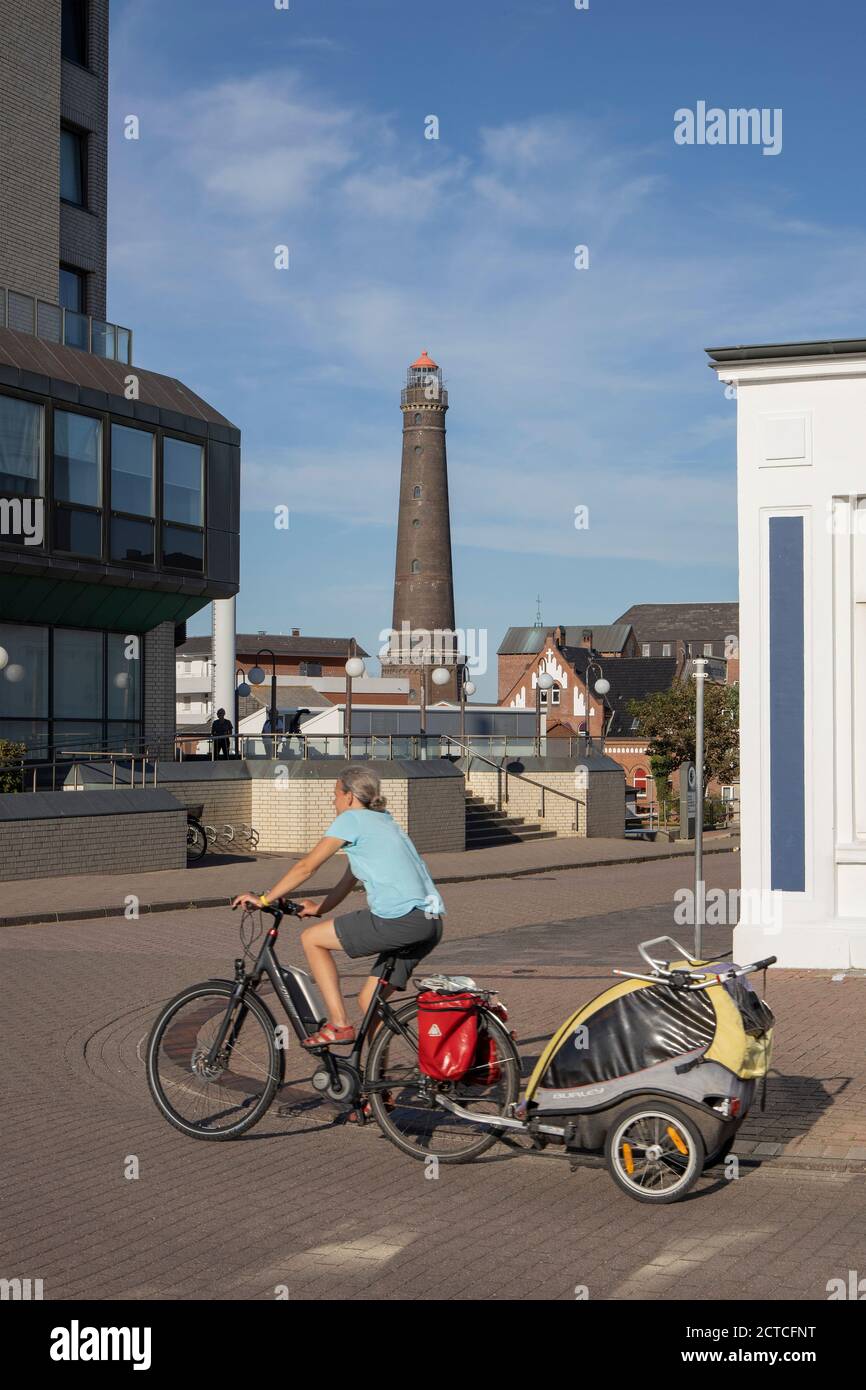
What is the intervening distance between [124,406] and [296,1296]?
23864 mm

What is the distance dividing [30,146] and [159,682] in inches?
435

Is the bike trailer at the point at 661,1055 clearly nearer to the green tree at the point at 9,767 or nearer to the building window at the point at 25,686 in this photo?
the green tree at the point at 9,767

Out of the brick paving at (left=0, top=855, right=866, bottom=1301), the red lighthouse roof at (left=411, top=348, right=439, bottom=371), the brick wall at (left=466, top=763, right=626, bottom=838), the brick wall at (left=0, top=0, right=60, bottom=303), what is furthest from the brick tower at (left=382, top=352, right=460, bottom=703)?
the brick paving at (left=0, top=855, right=866, bottom=1301)

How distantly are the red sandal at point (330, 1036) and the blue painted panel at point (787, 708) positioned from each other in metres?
6.38

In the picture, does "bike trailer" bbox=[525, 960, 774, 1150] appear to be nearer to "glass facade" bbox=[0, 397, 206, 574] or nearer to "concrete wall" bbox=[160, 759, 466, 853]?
"glass facade" bbox=[0, 397, 206, 574]

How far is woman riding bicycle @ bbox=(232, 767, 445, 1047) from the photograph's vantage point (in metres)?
6.77

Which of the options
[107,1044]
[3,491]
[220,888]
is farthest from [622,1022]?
[3,491]

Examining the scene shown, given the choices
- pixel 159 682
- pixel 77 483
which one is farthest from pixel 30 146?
pixel 159 682

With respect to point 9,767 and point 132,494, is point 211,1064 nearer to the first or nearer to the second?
point 9,767

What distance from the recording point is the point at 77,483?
2620cm

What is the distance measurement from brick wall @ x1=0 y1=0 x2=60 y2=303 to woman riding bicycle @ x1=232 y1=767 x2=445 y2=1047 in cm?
2582

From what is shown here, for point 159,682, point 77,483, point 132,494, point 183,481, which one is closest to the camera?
point 77,483

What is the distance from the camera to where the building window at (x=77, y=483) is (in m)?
25.8
